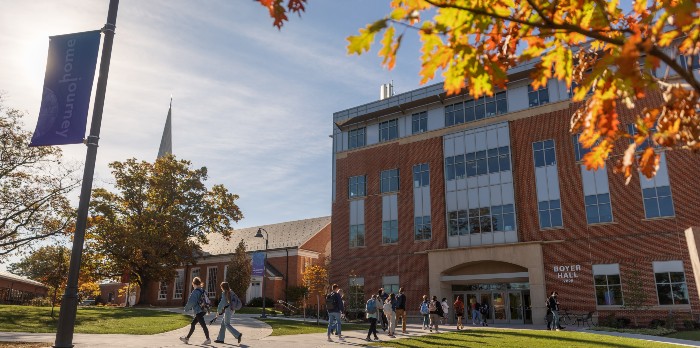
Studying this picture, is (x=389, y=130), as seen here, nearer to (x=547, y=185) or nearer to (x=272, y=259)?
(x=547, y=185)

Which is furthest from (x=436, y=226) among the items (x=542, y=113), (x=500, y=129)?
(x=542, y=113)

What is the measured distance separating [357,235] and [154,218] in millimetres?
16472

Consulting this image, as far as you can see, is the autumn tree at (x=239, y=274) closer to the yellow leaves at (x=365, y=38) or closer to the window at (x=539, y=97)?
the window at (x=539, y=97)

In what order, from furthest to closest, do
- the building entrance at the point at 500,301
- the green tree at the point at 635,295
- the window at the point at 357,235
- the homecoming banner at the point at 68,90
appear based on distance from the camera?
the window at the point at 357,235, the building entrance at the point at 500,301, the green tree at the point at 635,295, the homecoming banner at the point at 68,90

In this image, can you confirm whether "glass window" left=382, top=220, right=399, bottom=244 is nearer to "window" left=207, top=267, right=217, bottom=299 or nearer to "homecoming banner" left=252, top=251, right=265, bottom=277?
"homecoming banner" left=252, top=251, right=265, bottom=277

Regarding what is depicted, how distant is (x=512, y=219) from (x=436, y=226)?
16.8 ft

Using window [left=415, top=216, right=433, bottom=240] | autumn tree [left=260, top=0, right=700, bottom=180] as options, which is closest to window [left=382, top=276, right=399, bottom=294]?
window [left=415, top=216, right=433, bottom=240]

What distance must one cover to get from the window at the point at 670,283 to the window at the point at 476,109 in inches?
501

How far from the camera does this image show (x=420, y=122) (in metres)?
37.1

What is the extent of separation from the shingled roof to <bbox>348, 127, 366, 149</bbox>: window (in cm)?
1527

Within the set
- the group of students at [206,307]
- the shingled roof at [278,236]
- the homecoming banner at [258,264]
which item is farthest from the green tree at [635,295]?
the shingled roof at [278,236]

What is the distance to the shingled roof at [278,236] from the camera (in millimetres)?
54000

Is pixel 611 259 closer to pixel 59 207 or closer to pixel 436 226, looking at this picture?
pixel 436 226

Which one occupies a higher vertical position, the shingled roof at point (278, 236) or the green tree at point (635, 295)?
the shingled roof at point (278, 236)
